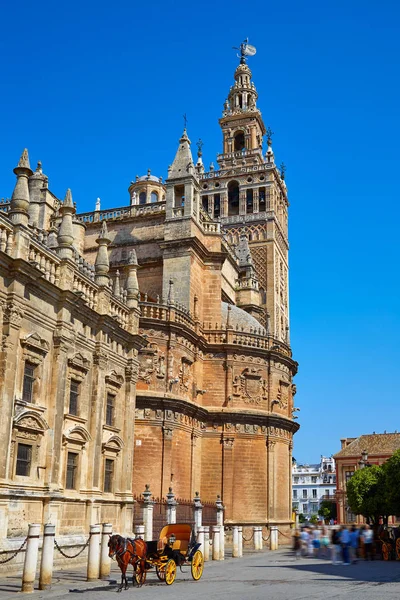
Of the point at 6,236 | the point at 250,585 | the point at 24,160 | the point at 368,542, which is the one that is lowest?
the point at 250,585

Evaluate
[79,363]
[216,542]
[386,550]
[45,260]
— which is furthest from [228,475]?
→ [45,260]

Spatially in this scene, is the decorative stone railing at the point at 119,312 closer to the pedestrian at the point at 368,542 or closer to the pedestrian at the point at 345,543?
the pedestrian at the point at 345,543

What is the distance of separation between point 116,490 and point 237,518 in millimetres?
13154

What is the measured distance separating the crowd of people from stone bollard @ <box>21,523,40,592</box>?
500 inches

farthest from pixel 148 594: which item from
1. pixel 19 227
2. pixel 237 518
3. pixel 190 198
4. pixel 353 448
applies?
pixel 353 448

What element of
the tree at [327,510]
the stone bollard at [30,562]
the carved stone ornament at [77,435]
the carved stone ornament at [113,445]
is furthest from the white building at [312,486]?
the stone bollard at [30,562]

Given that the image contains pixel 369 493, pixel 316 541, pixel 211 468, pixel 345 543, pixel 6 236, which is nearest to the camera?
pixel 6 236

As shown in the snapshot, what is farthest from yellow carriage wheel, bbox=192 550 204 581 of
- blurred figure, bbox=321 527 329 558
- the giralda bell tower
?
the giralda bell tower

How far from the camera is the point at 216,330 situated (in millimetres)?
35094

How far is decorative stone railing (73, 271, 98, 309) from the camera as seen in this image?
19422 millimetres

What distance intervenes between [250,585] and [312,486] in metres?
111

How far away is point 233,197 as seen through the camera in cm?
6481

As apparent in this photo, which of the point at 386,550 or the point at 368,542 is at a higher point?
the point at 368,542

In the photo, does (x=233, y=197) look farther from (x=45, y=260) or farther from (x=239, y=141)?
(x=45, y=260)
